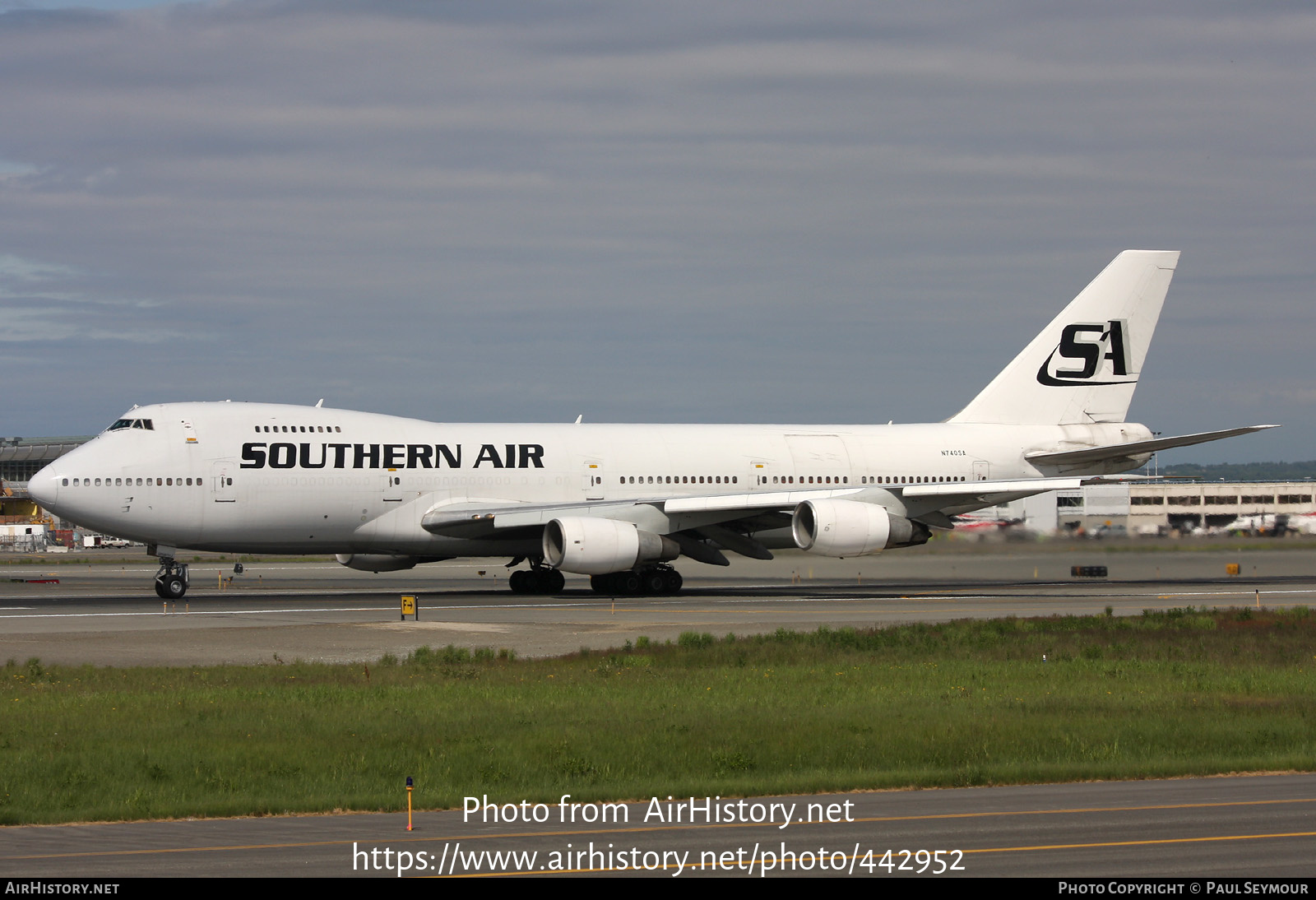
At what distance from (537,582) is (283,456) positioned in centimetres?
884

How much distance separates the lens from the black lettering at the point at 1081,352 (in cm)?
4894

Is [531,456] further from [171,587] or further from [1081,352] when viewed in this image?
[1081,352]

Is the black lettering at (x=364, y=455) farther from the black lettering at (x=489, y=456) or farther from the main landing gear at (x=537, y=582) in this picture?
the main landing gear at (x=537, y=582)

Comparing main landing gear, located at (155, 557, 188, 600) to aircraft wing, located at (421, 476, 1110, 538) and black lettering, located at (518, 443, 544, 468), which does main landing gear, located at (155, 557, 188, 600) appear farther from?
black lettering, located at (518, 443, 544, 468)

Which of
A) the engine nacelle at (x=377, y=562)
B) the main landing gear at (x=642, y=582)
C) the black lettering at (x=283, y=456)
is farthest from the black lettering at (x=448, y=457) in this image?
the main landing gear at (x=642, y=582)

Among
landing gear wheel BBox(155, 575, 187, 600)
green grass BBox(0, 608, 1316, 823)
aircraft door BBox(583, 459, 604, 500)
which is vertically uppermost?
aircraft door BBox(583, 459, 604, 500)

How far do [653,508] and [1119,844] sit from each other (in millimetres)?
31227

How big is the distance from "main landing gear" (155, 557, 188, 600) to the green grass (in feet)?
48.9

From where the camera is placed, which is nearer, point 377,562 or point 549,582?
point 549,582

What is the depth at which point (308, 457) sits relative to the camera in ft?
132

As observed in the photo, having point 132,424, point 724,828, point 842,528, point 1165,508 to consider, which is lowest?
point 724,828

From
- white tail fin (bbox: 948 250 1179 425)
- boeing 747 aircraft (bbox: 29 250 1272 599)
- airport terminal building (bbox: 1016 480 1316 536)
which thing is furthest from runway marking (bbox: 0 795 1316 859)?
white tail fin (bbox: 948 250 1179 425)

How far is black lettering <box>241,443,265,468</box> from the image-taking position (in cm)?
3956

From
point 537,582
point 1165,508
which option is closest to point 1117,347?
point 1165,508
